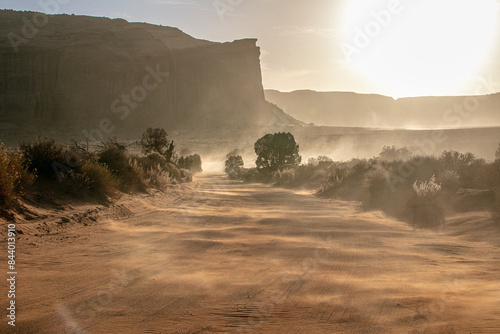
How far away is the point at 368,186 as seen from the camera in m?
12.9

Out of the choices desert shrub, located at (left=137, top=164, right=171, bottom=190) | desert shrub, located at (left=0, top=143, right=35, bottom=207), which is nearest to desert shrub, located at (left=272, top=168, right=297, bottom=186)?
desert shrub, located at (left=137, top=164, right=171, bottom=190)

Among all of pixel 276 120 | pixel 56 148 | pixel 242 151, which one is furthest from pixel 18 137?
pixel 56 148

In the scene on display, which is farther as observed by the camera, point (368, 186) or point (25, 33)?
point (25, 33)

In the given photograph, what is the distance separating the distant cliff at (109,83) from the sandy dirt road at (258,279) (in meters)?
73.0

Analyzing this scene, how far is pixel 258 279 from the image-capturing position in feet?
14.4

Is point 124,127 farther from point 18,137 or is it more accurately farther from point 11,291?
point 11,291

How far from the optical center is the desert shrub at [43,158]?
28.5 feet

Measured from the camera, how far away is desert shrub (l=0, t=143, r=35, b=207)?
6219 millimetres

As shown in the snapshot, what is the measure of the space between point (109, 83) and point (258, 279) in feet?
280

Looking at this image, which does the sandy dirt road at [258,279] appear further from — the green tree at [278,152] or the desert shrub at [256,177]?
the green tree at [278,152]

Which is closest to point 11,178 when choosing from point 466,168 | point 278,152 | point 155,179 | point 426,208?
point 155,179

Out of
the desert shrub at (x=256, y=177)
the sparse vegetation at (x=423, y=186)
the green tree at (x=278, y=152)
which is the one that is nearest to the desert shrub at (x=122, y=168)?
the sparse vegetation at (x=423, y=186)

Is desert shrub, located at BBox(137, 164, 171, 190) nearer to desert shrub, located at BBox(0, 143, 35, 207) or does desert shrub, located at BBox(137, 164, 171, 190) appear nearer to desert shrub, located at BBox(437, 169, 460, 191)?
desert shrub, located at BBox(0, 143, 35, 207)

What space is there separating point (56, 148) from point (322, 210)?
7866 mm
